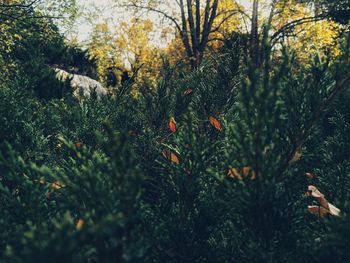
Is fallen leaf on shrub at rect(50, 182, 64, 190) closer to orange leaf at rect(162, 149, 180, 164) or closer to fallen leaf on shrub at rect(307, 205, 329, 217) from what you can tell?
orange leaf at rect(162, 149, 180, 164)

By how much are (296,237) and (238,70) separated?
1206 mm

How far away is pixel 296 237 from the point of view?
1151mm

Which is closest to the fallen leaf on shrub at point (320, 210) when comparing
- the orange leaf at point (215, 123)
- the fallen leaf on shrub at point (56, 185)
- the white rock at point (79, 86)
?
the orange leaf at point (215, 123)

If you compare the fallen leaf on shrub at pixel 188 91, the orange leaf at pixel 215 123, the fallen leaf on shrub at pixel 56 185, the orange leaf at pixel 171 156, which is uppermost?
the fallen leaf on shrub at pixel 188 91

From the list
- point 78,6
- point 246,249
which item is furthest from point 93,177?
point 78,6

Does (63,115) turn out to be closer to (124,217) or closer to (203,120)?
(203,120)

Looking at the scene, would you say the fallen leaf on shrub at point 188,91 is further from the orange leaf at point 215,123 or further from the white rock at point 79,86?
the white rock at point 79,86

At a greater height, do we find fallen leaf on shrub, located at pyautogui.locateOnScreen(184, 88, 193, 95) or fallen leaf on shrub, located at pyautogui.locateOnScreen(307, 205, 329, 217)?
fallen leaf on shrub, located at pyautogui.locateOnScreen(184, 88, 193, 95)

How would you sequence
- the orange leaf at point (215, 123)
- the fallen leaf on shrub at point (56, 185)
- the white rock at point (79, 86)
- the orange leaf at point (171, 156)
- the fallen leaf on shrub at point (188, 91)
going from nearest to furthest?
the fallen leaf on shrub at point (56, 185)
the orange leaf at point (171, 156)
the orange leaf at point (215, 123)
the fallen leaf on shrub at point (188, 91)
the white rock at point (79, 86)

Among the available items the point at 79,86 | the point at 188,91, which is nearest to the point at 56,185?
the point at 188,91

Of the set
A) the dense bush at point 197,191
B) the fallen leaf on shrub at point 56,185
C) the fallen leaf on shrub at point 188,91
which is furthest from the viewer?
the fallen leaf on shrub at point 188,91

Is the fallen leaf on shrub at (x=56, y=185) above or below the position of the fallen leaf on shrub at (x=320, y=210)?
above

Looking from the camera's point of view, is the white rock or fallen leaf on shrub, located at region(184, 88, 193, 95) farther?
the white rock

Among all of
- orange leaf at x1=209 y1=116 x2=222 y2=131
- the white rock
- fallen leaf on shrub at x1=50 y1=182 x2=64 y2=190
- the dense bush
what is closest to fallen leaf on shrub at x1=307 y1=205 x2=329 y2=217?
the dense bush
